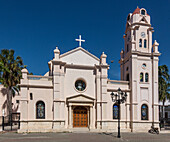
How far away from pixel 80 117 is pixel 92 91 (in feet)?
11.7

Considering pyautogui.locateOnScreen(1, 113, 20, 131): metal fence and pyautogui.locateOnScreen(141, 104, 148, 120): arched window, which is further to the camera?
pyautogui.locateOnScreen(141, 104, 148, 120): arched window

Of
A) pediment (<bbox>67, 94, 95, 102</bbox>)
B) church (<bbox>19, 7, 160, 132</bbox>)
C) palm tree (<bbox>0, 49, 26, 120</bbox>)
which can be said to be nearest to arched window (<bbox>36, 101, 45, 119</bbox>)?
church (<bbox>19, 7, 160, 132</bbox>)

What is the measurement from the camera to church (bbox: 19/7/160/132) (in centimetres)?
2161

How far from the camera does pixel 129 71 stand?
82.4ft

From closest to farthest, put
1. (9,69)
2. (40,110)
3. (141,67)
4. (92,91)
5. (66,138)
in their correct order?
(66,138) → (40,110) → (92,91) → (141,67) → (9,69)

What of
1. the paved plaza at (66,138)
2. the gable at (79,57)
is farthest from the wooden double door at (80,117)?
the gable at (79,57)

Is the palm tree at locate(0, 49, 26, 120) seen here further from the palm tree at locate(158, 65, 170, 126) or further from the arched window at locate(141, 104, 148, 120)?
the palm tree at locate(158, 65, 170, 126)

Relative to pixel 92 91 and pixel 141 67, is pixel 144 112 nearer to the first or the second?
pixel 141 67

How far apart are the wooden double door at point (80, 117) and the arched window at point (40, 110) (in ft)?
12.6

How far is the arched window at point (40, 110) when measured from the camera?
21578 mm

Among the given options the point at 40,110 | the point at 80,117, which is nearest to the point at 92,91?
the point at 80,117

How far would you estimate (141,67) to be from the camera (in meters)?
25.1

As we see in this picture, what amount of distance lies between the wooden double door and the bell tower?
19.6 feet

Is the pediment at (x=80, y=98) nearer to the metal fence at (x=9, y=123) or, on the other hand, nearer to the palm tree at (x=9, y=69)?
the metal fence at (x=9, y=123)
